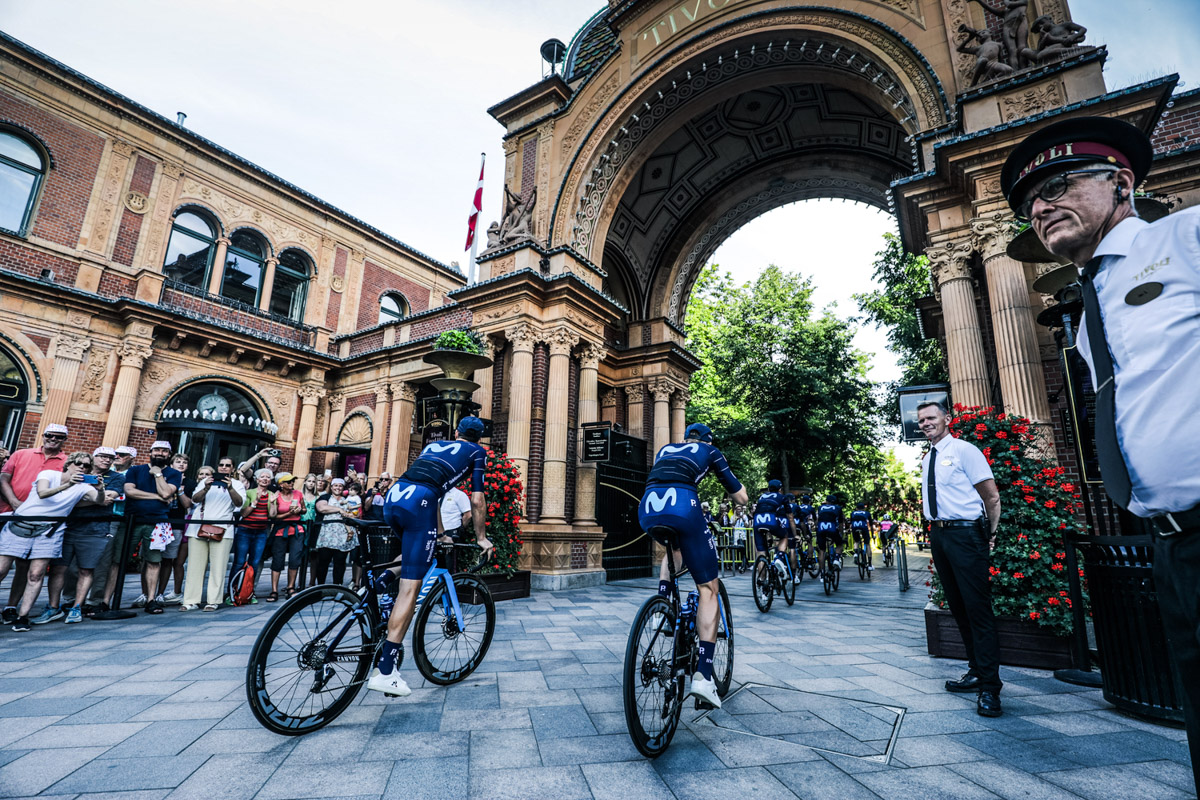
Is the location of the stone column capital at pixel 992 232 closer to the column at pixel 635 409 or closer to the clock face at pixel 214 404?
the column at pixel 635 409

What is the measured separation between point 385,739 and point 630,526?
10.3 m

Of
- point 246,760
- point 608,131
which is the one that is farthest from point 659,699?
point 608,131

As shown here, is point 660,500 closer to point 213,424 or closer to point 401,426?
point 401,426

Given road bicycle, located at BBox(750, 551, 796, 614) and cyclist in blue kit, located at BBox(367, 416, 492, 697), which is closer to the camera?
cyclist in blue kit, located at BBox(367, 416, 492, 697)

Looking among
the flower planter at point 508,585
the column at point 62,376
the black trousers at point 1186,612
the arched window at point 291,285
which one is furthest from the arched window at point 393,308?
the black trousers at point 1186,612

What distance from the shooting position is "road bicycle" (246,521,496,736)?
284cm

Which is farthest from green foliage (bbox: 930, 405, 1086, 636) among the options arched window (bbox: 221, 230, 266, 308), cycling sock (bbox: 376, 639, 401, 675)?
arched window (bbox: 221, 230, 266, 308)

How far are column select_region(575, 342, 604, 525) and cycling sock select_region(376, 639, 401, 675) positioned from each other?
8.06 meters

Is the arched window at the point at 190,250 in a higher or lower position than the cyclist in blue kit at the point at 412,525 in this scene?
higher

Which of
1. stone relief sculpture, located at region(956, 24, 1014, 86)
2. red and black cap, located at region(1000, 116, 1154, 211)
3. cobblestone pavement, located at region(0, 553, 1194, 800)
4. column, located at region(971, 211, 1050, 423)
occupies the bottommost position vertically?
cobblestone pavement, located at region(0, 553, 1194, 800)

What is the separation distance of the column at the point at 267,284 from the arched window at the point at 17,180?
19.4 ft

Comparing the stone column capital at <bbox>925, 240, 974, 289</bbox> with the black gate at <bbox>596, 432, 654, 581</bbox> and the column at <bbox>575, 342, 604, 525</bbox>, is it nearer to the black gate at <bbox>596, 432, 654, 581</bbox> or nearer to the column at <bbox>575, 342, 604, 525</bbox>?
the column at <bbox>575, 342, 604, 525</bbox>

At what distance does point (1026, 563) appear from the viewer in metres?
4.62

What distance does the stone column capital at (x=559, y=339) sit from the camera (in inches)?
453
